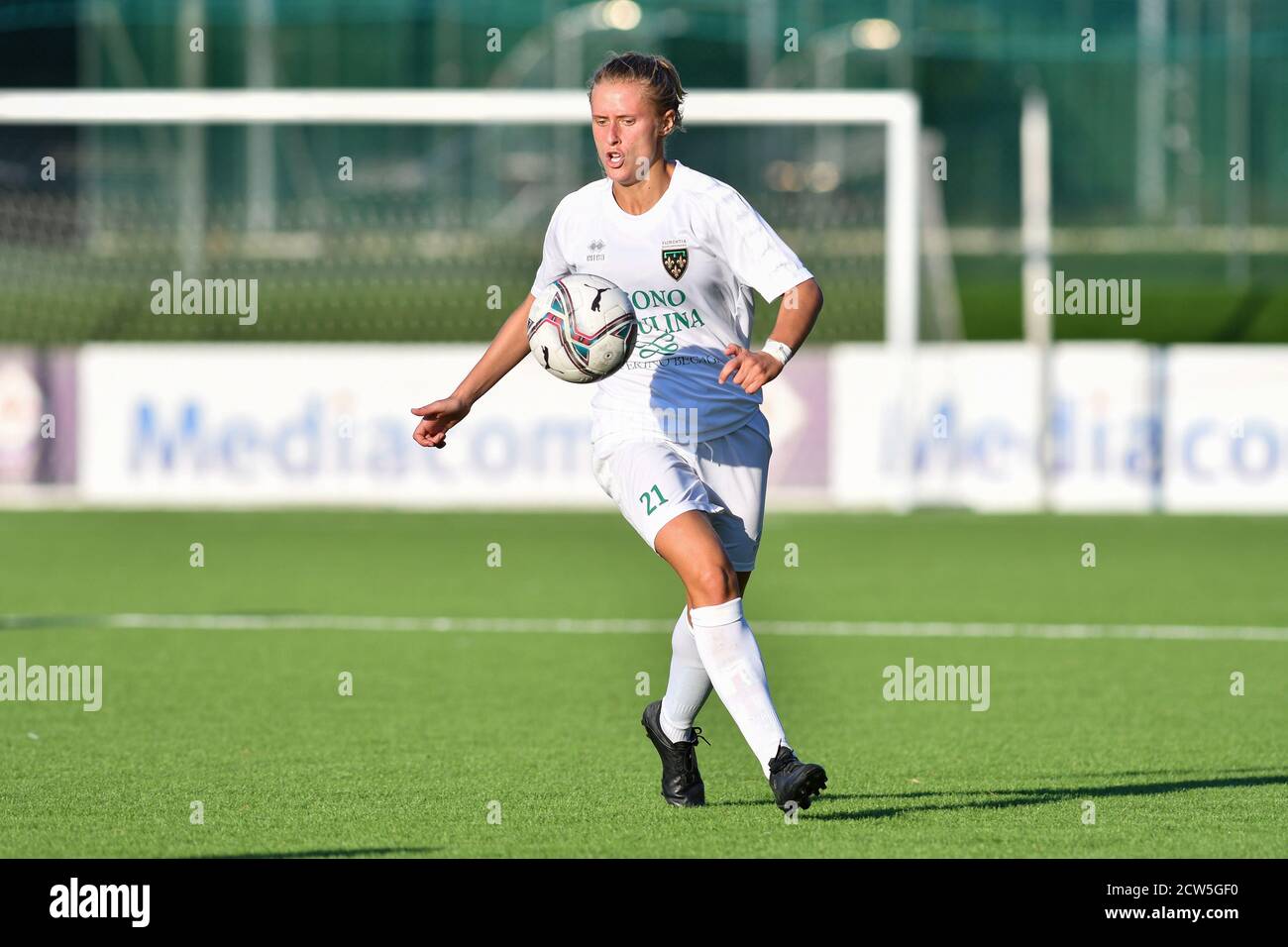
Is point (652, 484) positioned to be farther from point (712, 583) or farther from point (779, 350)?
point (779, 350)

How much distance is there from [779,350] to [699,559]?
2.11ft

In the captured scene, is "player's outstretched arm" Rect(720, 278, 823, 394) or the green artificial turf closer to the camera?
"player's outstretched arm" Rect(720, 278, 823, 394)

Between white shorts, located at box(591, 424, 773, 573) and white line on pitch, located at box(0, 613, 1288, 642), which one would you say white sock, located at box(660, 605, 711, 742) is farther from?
white line on pitch, located at box(0, 613, 1288, 642)

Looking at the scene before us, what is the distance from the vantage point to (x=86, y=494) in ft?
63.3

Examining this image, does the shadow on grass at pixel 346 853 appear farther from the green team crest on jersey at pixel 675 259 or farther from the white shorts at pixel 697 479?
the green team crest on jersey at pixel 675 259

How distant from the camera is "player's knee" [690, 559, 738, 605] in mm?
Result: 6172

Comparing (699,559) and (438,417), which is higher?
(438,417)

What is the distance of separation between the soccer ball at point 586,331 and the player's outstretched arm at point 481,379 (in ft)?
0.83

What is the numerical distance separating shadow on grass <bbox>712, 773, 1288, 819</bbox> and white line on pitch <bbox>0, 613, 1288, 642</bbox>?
4.28 meters

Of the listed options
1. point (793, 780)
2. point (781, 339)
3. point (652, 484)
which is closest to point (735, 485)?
point (652, 484)

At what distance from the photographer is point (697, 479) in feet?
20.9

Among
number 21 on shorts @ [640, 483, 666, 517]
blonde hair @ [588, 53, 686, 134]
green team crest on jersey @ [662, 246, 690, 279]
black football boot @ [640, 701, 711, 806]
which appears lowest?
black football boot @ [640, 701, 711, 806]
